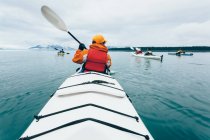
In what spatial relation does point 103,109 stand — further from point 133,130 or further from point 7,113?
point 7,113

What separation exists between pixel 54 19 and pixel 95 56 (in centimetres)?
356

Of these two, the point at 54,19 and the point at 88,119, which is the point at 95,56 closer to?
the point at 88,119

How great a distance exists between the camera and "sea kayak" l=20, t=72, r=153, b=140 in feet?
6.53

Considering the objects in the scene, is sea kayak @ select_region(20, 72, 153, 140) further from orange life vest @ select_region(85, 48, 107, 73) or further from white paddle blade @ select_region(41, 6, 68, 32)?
white paddle blade @ select_region(41, 6, 68, 32)

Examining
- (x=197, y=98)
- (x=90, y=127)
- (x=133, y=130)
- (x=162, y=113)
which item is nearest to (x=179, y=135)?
(x=162, y=113)

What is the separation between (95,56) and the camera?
4949 mm

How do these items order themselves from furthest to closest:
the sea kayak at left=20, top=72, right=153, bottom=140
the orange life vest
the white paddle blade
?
the white paddle blade < the orange life vest < the sea kayak at left=20, top=72, right=153, bottom=140

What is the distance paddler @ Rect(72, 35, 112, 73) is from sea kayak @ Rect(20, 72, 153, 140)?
5.91 feet

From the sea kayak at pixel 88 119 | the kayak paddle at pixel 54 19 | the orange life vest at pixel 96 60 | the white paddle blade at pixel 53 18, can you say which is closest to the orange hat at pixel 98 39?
the orange life vest at pixel 96 60

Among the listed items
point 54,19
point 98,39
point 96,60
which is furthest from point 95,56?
point 54,19

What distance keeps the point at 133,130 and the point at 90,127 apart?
2.54 feet

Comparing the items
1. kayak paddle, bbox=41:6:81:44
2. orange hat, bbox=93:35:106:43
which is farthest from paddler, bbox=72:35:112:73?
kayak paddle, bbox=41:6:81:44

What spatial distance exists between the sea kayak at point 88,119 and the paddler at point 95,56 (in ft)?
5.91

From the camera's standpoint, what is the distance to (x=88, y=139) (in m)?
1.88
